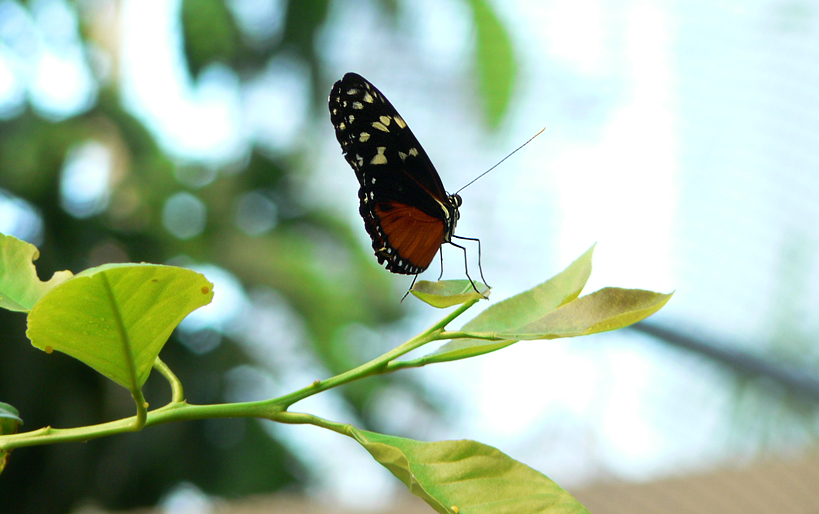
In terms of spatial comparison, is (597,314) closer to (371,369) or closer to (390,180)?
(371,369)

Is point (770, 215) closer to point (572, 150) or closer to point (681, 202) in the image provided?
point (681, 202)

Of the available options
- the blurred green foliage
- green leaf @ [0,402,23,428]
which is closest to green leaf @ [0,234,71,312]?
green leaf @ [0,402,23,428]

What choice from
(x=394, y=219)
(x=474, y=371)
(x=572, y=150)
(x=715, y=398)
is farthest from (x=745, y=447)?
(x=394, y=219)

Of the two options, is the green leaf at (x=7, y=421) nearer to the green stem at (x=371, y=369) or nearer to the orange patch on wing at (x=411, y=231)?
the green stem at (x=371, y=369)

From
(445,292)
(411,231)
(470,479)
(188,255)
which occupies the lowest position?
(470,479)

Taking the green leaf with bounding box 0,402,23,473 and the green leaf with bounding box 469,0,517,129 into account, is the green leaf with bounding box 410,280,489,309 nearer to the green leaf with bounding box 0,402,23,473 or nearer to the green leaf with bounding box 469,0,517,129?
the green leaf with bounding box 0,402,23,473

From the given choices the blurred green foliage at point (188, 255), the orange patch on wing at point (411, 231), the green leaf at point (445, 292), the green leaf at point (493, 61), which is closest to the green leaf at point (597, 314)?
the green leaf at point (445, 292)

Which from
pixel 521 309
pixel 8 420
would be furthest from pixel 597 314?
pixel 8 420
